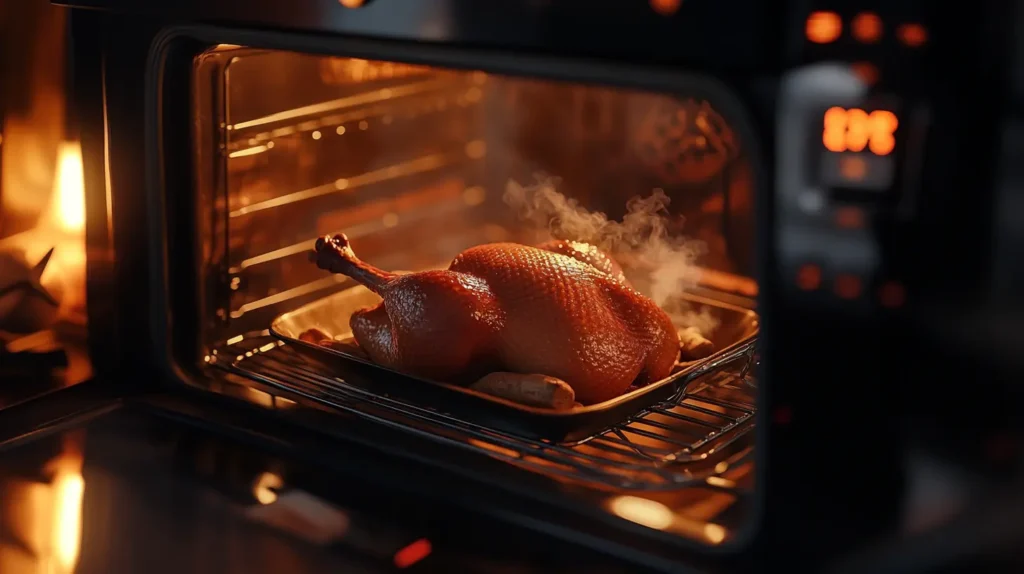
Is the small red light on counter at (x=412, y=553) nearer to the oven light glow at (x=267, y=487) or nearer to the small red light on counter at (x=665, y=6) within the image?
the oven light glow at (x=267, y=487)

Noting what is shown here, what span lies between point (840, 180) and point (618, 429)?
0.41 m

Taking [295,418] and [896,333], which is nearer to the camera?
[896,333]

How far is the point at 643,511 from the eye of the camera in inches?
36.7

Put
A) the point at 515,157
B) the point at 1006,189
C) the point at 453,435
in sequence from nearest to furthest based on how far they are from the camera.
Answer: the point at 1006,189, the point at 453,435, the point at 515,157

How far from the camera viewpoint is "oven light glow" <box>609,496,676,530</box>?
0.92 m

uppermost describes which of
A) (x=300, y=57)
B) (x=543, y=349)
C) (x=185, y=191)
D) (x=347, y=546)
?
(x=300, y=57)

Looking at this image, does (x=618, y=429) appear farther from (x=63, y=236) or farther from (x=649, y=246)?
(x=63, y=236)

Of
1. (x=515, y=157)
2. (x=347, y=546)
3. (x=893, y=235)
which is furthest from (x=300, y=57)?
(x=893, y=235)

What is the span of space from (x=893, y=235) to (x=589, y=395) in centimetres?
43

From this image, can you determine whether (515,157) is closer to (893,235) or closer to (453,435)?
(453,435)

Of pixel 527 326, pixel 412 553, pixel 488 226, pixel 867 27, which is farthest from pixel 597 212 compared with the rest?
pixel 867 27

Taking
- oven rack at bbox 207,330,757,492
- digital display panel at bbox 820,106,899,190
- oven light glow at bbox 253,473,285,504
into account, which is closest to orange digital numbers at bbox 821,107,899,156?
digital display panel at bbox 820,106,899,190

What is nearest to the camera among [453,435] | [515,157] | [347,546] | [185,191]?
[347,546]

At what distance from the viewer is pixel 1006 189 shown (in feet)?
2.37
